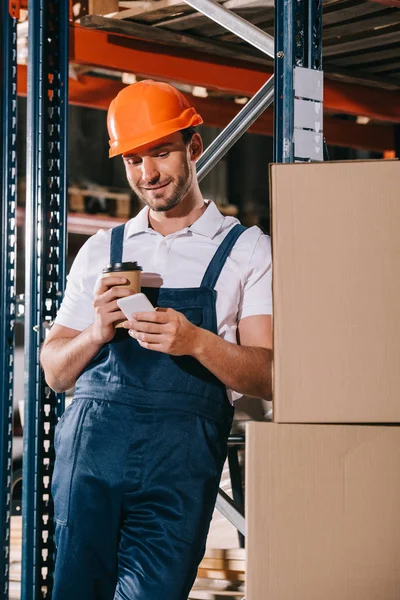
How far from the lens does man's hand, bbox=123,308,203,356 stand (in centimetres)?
256

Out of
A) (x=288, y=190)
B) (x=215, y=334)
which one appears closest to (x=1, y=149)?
(x=215, y=334)

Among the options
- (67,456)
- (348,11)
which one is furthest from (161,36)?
(67,456)

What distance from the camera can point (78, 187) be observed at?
1279 cm

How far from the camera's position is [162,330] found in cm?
256

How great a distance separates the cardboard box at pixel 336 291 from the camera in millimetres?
1955

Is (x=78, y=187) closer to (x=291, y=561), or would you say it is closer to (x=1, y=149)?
→ (x=1, y=149)

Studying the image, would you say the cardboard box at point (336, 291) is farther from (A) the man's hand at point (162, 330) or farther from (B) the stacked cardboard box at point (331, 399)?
(A) the man's hand at point (162, 330)

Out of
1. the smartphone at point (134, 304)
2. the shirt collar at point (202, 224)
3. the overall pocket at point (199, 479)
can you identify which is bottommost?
the overall pocket at point (199, 479)

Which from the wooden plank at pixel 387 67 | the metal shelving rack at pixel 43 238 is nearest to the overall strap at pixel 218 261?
the metal shelving rack at pixel 43 238

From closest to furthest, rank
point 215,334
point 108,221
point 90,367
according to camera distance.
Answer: point 215,334 → point 90,367 → point 108,221

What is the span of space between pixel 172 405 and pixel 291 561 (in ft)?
2.92

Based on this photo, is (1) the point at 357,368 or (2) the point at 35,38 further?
(2) the point at 35,38

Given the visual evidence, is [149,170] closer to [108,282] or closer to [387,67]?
[108,282]

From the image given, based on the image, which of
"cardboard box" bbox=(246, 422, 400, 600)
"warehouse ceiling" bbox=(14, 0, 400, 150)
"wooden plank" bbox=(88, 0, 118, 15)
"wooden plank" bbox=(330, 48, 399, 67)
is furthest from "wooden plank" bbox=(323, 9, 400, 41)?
"cardboard box" bbox=(246, 422, 400, 600)
